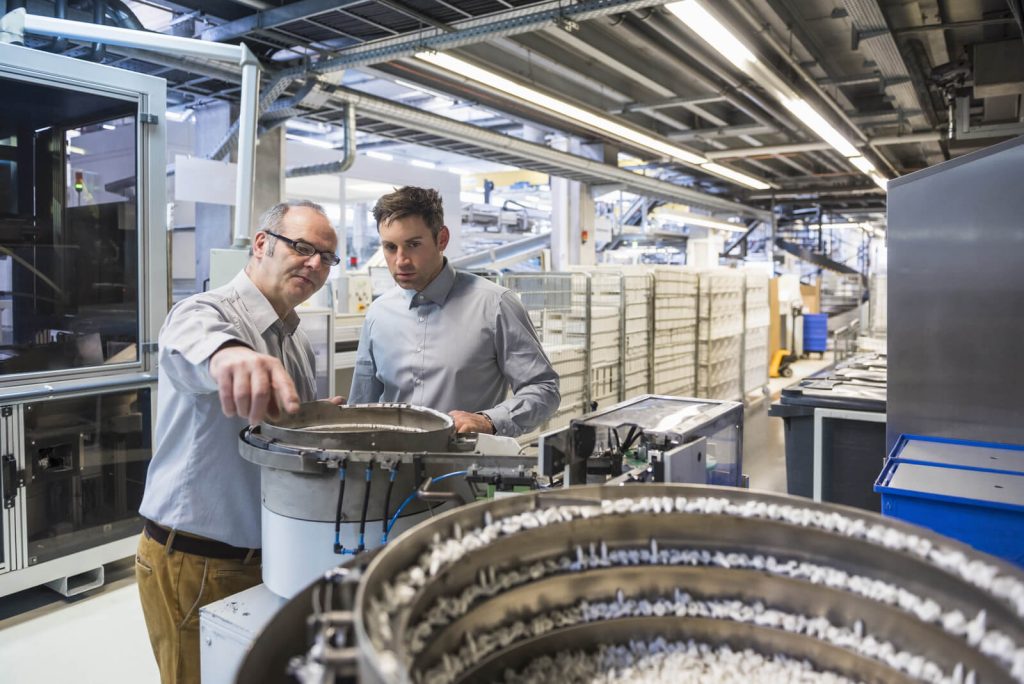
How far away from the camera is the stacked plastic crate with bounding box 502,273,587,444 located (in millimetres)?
5602

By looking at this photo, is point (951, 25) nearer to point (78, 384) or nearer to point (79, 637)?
point (78, 384)

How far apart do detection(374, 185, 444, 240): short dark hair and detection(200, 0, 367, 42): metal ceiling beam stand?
7.36 ft

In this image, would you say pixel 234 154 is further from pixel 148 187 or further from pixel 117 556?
pixel 117 556

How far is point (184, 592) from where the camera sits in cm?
148

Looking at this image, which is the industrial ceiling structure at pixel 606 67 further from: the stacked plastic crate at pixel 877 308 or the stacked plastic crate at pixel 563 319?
the stacked plastic crate at pixel 877 308

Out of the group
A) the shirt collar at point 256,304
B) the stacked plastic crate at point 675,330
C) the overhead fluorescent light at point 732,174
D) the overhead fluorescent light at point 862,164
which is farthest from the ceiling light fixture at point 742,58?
the shirt collar at point 256,304

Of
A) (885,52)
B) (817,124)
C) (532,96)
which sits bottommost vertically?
(532,96)

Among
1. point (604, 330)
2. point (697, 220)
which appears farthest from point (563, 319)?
point (697, 220)

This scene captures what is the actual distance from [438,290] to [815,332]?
11.4 m

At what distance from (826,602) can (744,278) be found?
8.44m

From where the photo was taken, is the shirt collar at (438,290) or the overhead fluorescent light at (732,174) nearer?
the shirt collar at (438,290)

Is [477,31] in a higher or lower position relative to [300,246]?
higher

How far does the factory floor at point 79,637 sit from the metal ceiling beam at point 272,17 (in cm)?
310

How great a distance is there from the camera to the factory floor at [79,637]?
2.58 meters
